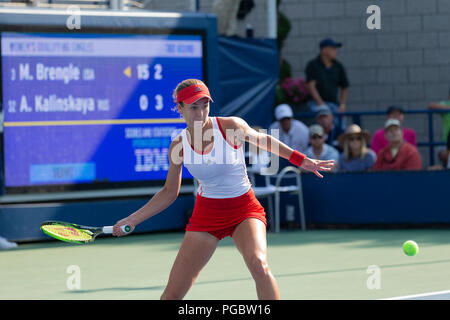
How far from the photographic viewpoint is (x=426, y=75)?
1631 centimetres

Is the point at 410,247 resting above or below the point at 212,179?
below

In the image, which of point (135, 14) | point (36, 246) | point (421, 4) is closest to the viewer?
point (36, 246)

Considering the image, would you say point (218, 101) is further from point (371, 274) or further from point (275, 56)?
point (371, 274)

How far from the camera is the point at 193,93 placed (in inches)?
219

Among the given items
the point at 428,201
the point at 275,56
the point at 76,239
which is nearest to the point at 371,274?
the point at 76,239

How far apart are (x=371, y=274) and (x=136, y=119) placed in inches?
201

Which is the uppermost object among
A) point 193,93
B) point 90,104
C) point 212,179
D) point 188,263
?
point 193,93

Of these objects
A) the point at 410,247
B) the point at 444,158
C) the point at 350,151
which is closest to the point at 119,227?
the point at 410,247

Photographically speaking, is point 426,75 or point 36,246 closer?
point 36,246

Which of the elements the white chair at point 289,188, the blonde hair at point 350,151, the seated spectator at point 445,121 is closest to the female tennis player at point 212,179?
the white chair at point 289,188

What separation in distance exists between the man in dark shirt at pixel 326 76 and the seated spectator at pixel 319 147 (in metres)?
1.39

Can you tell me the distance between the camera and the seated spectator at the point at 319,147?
41.4ft

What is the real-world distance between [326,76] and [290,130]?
1574 mm

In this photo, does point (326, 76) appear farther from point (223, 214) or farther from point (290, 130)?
point (223, 214)
